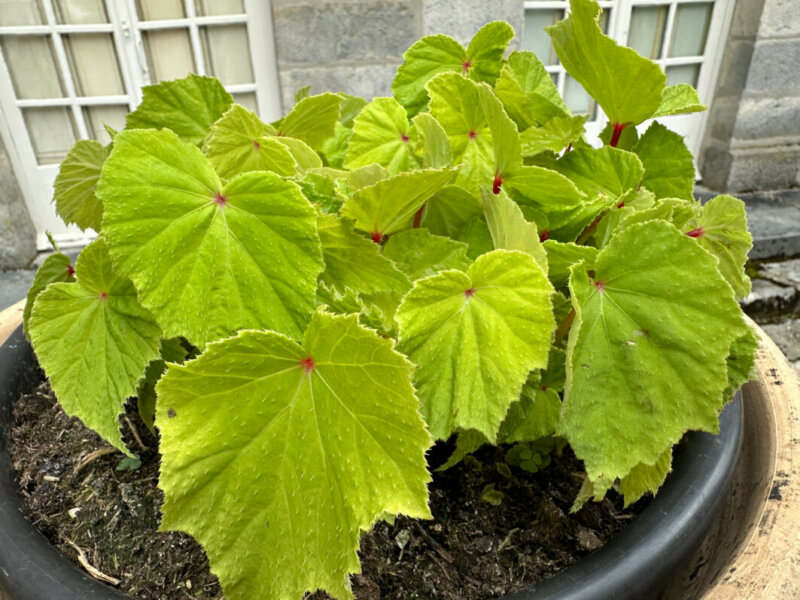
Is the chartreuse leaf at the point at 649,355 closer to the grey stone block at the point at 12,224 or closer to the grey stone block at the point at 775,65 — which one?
the grey stone block at the point at 12,224

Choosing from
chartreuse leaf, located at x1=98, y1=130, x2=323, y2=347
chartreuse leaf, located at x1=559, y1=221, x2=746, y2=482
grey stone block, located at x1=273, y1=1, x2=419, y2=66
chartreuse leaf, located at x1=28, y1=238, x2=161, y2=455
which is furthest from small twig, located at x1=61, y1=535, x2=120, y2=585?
grey stone block, located at x1=273, y1=1, x2=419, y2=66

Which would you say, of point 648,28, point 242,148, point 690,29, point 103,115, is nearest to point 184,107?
point 242,148

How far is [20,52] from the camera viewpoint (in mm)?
1985

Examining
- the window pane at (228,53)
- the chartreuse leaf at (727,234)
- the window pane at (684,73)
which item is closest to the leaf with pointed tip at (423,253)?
the chartreuse leaf at (727,234)

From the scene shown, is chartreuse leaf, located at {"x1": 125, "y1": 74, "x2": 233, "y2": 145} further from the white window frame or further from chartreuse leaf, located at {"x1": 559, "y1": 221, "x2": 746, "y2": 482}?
the white window frame

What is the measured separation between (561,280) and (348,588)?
26 centimetres

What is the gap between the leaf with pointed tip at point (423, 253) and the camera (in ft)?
1.41

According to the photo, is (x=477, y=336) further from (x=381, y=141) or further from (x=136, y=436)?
(x=136, y=436)

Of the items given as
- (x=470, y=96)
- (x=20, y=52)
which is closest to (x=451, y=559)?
(x=470, y=96)

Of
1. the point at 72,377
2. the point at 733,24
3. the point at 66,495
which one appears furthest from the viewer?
the point at 733,24

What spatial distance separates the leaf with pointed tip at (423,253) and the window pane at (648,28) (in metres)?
2.44

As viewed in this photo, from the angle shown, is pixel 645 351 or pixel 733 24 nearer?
pixel 645 351

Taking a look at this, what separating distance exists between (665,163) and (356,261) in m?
0.33

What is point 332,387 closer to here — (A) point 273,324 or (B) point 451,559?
(A) point 273,324
